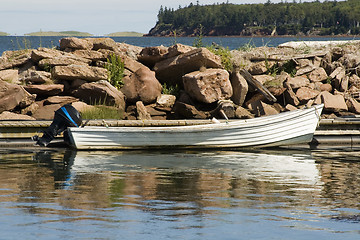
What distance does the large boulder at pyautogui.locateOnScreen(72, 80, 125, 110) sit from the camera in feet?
56.0

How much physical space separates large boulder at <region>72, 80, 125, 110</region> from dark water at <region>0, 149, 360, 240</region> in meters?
2.18

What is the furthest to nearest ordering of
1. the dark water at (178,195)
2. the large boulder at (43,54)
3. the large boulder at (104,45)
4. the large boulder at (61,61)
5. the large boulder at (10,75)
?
the large boulder at (104,45), the large boulder at (43,54), the large boulder at (61,61), the large boulder at (10,75), the dark water at (178,195)

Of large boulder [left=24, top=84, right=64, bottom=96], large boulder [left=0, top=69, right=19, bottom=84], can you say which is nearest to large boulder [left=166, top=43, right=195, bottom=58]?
large boulder [left=24, top=84, right=64, bottom=96]

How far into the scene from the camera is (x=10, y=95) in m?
16.7

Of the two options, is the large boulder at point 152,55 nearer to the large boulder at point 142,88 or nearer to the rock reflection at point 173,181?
the large boulder at point 142,88

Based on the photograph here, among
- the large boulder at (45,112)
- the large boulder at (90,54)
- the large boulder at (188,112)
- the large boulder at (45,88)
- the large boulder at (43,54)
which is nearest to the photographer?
the large boulder at (45,112)

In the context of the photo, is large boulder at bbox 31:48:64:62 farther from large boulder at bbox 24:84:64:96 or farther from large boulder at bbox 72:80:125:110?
large boulder at bbox 72:80:125:110

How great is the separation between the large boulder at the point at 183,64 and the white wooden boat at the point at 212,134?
248 centimetres

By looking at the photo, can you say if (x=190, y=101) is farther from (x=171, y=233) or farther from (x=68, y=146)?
(x=171, y=233)

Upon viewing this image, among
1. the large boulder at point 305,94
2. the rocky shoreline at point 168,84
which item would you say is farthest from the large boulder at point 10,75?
the large boulder at point 305,94

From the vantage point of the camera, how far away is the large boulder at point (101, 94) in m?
17.1

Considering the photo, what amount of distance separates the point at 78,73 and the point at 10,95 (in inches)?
79.2

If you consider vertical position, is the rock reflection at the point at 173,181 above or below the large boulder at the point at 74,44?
below

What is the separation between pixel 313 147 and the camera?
1684cm
